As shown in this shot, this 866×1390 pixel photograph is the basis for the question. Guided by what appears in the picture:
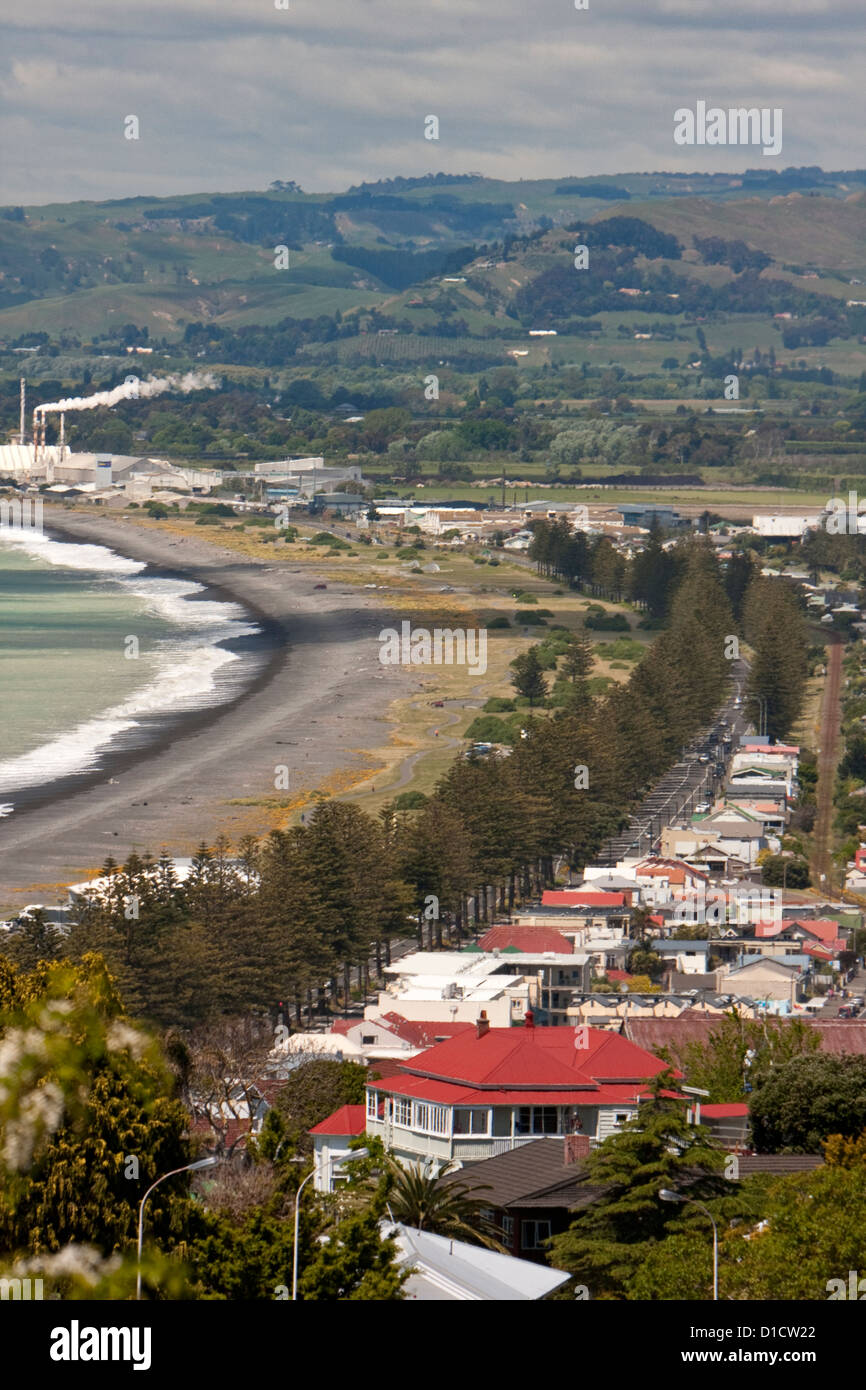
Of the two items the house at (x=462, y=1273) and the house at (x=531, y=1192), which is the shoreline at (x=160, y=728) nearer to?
the house at (x=531, y=1192)

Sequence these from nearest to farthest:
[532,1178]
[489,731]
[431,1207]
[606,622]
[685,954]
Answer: [431,1207] < [532,1178] < [685,954] < [489,731] < [606,622]

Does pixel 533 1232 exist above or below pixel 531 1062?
below

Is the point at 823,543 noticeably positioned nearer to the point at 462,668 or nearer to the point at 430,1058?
the point at 462,668

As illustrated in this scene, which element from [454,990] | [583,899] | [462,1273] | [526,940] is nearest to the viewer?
[462,1273]

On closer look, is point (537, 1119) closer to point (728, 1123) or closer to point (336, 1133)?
point (336, 1133)

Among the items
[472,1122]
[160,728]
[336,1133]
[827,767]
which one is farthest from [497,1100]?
[827,767]

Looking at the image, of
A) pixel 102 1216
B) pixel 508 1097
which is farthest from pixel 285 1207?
→ pixel 508 1097

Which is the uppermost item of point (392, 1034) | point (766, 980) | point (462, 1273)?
point (462, 1273)

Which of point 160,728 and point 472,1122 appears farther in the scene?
point 160,728
